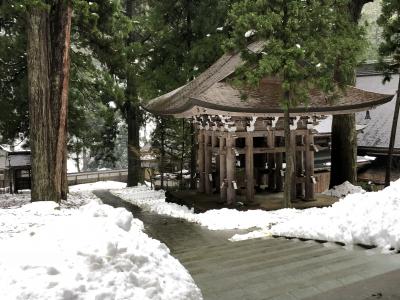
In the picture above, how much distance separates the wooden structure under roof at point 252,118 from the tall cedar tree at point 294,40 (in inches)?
43.3

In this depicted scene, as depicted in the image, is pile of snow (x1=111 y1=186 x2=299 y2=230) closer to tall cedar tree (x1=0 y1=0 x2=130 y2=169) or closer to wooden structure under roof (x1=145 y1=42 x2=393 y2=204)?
wooden structure under roof (x1=145 y1=42 x2=393 y2=204)

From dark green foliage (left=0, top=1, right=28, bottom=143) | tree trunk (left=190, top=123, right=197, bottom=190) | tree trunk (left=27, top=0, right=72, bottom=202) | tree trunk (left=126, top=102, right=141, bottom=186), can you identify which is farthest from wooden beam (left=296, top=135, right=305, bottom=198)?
dark green foliage (left=0, top=1, right=28, bottom=143)

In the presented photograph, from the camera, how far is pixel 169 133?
2520 centimetres

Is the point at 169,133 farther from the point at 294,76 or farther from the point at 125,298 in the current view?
the point at 125,298

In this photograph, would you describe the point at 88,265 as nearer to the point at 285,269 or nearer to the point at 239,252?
the point at 285,269

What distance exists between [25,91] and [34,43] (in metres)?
6.99

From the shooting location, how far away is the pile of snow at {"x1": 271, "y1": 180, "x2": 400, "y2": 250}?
6.15 meters

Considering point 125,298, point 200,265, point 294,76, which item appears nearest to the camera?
point 125,298

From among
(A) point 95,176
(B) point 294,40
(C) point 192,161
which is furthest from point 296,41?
(A) point 95,176

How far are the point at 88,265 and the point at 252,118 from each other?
32.1 ft

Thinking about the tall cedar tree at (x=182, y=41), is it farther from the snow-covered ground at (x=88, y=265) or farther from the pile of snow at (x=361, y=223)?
the snow-covered ground at (x=88, y=265)

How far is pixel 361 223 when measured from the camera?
21.6 feet

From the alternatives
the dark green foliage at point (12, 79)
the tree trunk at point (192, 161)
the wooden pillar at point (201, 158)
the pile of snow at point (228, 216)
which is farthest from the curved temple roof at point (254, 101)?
the dark green foliage at point (12, 79)

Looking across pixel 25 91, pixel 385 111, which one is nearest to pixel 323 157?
pixel 385 111
